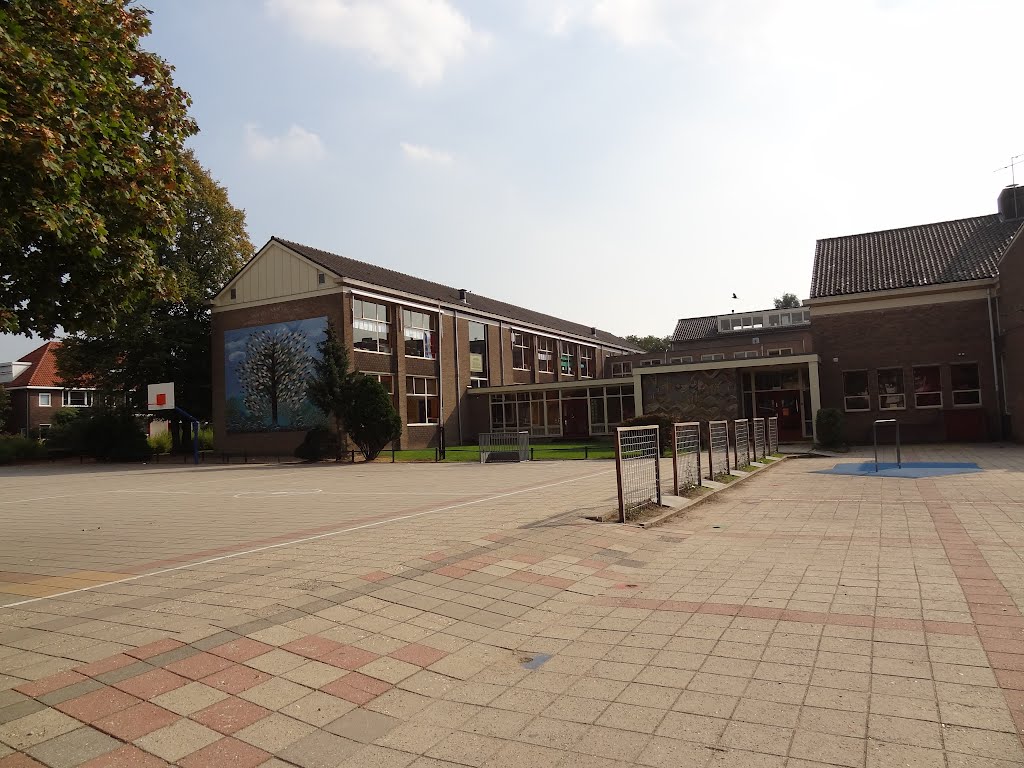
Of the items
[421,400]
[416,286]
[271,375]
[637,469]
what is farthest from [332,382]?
[637,469]

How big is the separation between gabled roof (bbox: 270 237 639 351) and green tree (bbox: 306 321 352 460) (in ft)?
14.7

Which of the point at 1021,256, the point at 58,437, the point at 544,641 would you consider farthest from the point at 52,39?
the point at 58,437

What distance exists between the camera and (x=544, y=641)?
5.22m

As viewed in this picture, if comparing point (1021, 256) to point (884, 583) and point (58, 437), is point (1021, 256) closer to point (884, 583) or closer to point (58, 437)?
point (884, 583)

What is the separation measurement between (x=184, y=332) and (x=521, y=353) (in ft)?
69.7

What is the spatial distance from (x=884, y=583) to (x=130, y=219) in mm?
8097

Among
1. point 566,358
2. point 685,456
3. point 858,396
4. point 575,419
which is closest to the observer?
point 685,456

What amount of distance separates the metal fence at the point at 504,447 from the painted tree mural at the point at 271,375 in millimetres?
9916

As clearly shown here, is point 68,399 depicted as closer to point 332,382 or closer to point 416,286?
point 416,286

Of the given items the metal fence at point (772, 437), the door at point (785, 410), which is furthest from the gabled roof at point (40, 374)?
the metal fence at point (772, 437)

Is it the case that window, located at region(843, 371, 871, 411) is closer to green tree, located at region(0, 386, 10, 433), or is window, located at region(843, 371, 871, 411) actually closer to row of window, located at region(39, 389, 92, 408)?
row of window, located at region(39, 389, 92, 408)

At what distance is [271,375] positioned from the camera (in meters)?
35.9

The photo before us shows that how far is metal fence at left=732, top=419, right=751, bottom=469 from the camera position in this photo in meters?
17.9

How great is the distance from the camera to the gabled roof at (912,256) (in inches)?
1180
